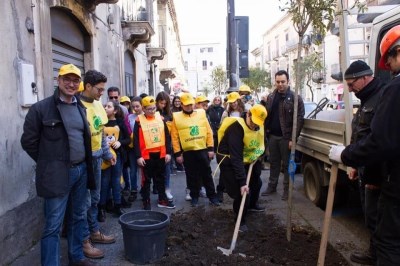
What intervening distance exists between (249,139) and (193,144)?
1346 millimetres

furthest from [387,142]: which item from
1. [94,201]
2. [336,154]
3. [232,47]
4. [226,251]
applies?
[232,47]

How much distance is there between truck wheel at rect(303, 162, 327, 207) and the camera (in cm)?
548

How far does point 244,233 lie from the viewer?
179 inches

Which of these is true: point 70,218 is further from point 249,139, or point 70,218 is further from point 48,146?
point 249,139

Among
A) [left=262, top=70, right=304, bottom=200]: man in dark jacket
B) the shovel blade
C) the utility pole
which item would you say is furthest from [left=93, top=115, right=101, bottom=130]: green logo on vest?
the utility pole

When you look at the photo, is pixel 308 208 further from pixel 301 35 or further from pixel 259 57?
pixel 259 57

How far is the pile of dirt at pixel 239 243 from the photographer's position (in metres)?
3.75

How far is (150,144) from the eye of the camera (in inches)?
213

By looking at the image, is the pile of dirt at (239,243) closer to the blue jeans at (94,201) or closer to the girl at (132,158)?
the blue jeans at (94,201)

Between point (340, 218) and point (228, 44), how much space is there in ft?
16.0

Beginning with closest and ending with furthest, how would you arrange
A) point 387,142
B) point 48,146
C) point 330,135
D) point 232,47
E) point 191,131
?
point 387,142 → point 48,146 → point 330,135 → point 191,131 → point 232,47

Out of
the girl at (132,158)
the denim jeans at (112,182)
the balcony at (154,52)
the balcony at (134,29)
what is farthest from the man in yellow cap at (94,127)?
the balcony at (154,52)

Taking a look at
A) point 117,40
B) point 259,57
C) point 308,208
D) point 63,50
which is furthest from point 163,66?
point 259,57

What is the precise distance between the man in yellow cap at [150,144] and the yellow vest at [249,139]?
1122 mm
